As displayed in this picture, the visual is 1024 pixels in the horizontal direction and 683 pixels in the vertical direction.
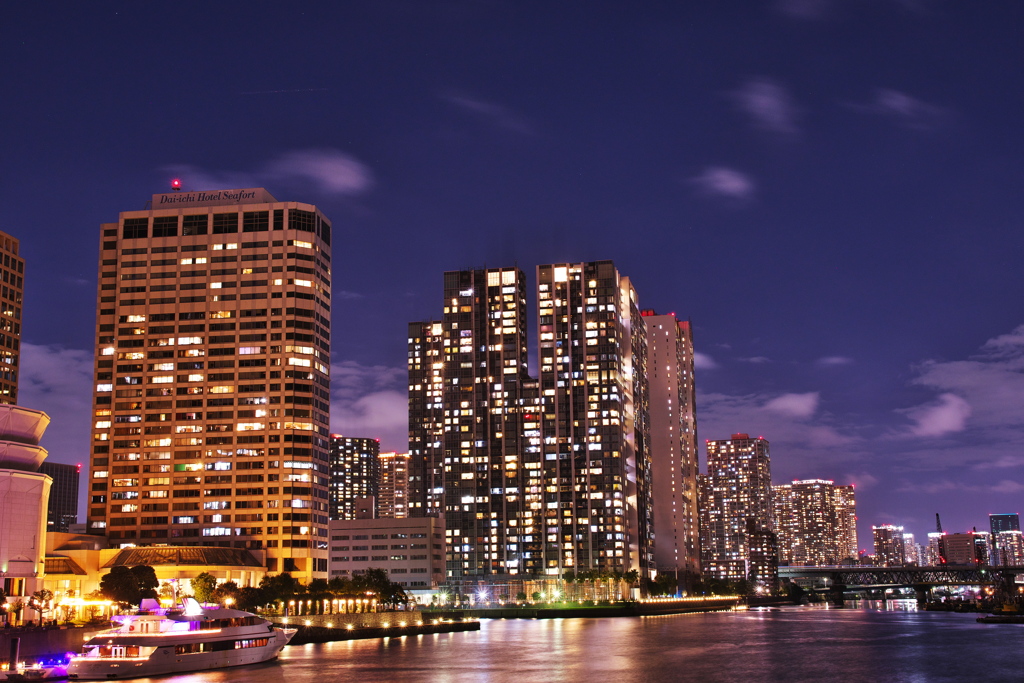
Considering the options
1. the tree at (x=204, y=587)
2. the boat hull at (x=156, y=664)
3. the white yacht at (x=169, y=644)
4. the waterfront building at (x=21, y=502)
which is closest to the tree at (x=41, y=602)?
the waterfront building at (x=21, y=502)

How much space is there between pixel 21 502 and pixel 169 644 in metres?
77.9

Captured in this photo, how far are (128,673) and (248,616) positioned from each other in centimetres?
1974

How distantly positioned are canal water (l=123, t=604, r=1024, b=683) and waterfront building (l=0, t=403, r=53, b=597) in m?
49.6

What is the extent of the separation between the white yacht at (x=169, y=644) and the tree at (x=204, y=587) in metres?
66.1

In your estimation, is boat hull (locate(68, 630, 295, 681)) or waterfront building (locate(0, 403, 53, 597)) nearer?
boat hull (locate(68, 630, 295, 681))

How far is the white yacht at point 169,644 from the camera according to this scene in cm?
10806

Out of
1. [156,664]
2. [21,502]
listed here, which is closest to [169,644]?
[156,664]

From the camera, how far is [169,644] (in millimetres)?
112000

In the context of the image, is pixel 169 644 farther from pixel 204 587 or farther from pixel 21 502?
pixel 204 587

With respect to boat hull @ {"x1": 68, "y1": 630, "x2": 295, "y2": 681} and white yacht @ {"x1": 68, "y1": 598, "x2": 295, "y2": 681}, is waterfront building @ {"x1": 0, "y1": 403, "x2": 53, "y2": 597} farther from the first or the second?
boat hull @ {"x1": 68, "y1": 630, "x2": 295, "y2": 681}

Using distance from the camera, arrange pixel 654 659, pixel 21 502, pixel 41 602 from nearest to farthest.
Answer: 1. pixel 654 659
2. pixel 41 602
3. pixel 21 502

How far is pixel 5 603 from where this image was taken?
16338 cm

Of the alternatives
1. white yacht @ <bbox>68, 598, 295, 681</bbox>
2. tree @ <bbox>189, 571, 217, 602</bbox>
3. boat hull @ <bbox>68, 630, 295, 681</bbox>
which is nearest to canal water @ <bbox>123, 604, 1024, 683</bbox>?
boat hull @ <bbox>68, 630, 295, 681</bbox>

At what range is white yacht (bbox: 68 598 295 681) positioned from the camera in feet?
355
